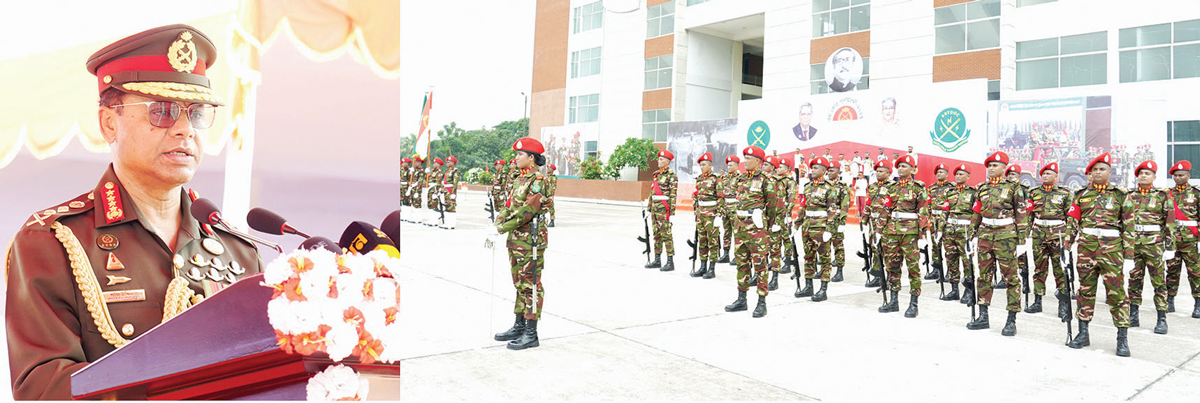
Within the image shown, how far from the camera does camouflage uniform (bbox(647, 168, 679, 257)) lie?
39.2 ft

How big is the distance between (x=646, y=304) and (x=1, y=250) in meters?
6.93

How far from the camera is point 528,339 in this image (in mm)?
6059

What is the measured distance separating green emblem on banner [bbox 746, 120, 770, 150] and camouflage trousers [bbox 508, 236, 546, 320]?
2507cm

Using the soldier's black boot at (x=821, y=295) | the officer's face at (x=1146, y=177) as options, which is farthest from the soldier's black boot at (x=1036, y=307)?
the soldier's black boot at (x=821, y=295)

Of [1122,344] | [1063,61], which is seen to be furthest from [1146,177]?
[1063,61]

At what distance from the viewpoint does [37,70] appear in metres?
2.14

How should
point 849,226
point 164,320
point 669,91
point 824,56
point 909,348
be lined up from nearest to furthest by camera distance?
1. point 164,320
2. point 909,348
3. point 849,226
4. point 824,56
5. point 669,91

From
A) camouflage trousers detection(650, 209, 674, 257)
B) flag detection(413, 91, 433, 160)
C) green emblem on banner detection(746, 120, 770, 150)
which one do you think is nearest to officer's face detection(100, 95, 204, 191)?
flag detection(413, 91, 433, 160)

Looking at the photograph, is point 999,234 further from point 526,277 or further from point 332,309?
point 332,309

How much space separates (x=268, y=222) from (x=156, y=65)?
61 cm

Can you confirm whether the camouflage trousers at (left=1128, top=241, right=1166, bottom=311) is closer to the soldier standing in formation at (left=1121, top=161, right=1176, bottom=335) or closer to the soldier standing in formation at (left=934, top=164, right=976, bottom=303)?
the soldier standing in formation at (left=1121, top=161, right=1176, bottom=335)

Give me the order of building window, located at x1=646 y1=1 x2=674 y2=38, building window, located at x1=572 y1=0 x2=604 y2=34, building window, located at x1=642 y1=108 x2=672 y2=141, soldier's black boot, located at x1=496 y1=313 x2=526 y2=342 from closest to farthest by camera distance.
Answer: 1. soldier's black boot, located at x1=496 y1=313 x2=526 y2=342
2. building window, located at x1=642 y1=108 x2=672 y2=141
3. building window, located at x1=646 y1=1 x2=674 y2=38
4. building window, located at x1=572 y1=0 x2=604 y2=34

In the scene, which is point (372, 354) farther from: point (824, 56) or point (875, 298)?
point (824, 56)

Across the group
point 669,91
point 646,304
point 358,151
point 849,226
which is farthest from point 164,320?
point 669,91
